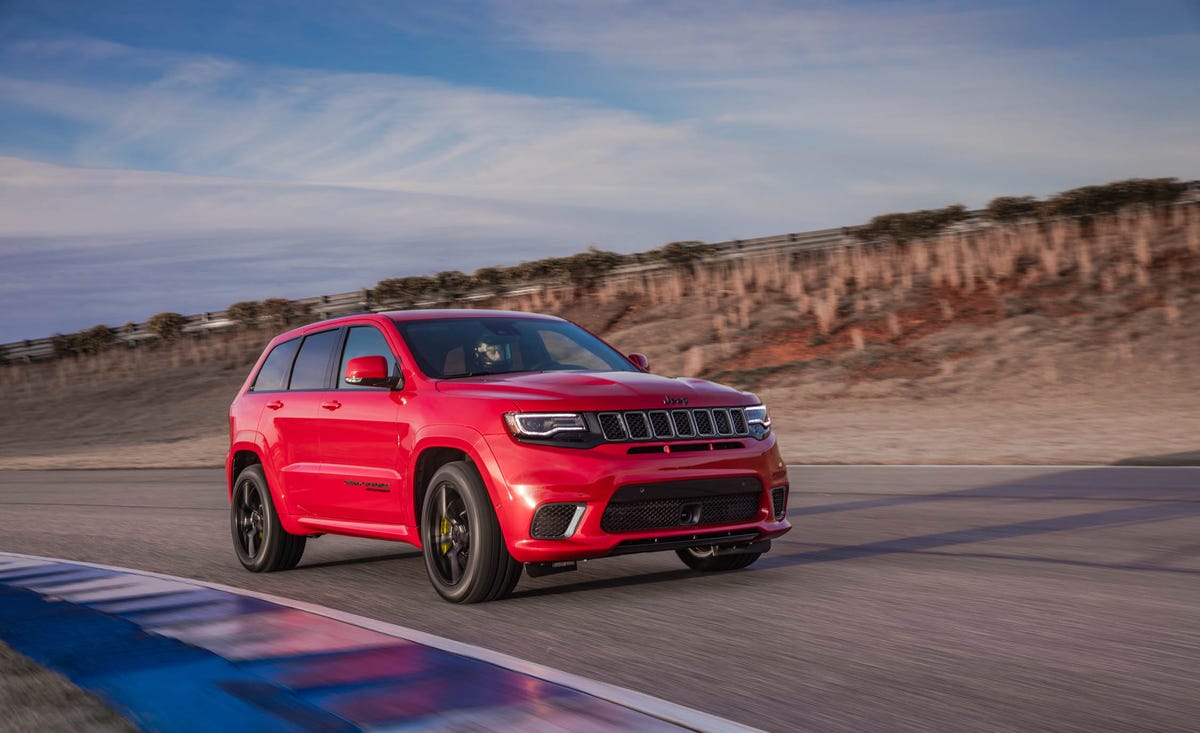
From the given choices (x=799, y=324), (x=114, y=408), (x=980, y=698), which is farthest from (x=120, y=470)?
(x=114, y=408)

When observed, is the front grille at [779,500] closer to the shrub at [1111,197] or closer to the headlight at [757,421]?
the headlight at [757,421]

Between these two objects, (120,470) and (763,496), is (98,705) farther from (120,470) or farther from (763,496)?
(120,470)

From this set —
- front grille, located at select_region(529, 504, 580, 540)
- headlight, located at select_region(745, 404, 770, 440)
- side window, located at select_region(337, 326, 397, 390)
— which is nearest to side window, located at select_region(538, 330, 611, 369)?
side window, located at select_region(337, 326, 397, 390)

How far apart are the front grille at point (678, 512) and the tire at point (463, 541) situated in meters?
0.64

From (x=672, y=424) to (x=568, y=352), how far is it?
1692mm

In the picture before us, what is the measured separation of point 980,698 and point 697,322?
35.2 m

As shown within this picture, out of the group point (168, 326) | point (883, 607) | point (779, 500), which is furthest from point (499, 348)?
point (168, 326)

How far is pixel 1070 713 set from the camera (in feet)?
14.8

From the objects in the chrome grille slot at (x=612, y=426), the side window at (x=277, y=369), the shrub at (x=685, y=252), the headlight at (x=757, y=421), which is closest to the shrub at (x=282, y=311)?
the shrub at (x=685, y=252)

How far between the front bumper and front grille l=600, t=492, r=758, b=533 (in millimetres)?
12

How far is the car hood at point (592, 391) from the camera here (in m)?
6.88

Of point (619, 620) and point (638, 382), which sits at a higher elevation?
point (638, 382)

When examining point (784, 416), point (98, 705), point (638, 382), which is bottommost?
point (784, 416)

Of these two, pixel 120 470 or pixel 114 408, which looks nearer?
pixel 120 470
